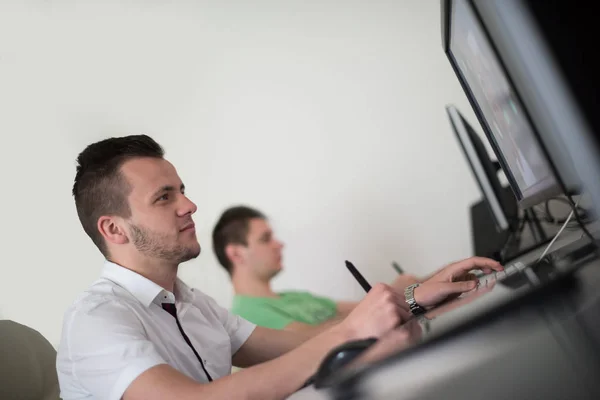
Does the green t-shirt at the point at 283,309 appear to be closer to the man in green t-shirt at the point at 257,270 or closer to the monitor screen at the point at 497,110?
the man in green t-shirt at the point at 257,270

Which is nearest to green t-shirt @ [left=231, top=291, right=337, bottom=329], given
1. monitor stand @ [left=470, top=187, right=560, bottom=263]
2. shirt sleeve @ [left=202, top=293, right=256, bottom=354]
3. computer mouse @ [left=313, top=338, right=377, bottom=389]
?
monitor stand @ [left=470, top=187, right=560, bottom=263]

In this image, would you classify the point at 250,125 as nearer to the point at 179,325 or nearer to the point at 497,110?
the point at 179,325

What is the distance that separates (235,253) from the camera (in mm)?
2211

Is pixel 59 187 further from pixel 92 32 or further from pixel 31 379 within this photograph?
pixel 31 379

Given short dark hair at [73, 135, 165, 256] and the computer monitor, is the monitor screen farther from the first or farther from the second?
short dark hair at [73, 135, 165, 256]

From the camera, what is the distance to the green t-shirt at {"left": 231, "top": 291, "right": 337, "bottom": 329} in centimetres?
198

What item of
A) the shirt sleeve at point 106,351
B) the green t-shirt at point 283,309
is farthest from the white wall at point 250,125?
the shirt sleeve at point 106,351

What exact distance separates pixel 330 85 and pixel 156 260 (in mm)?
1570

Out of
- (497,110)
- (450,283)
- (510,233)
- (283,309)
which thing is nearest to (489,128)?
(497,110)

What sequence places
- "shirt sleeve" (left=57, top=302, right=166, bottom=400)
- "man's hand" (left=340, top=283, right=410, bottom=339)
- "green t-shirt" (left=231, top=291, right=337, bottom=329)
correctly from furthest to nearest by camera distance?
"green t-shirt" (left=231, top=291, right=337, bottom=329)
"shirt sleeve" (left=57, top=302, right=166, bottom=400)
"man's hand" (left=340, top=283, right=410, bottom=339)

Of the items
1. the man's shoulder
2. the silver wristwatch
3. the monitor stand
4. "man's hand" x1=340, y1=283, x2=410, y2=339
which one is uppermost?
the man's shoulder

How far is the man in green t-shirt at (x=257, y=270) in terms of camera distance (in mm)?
2047

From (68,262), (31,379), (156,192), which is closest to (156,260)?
(156,192)

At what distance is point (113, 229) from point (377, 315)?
61 cm
